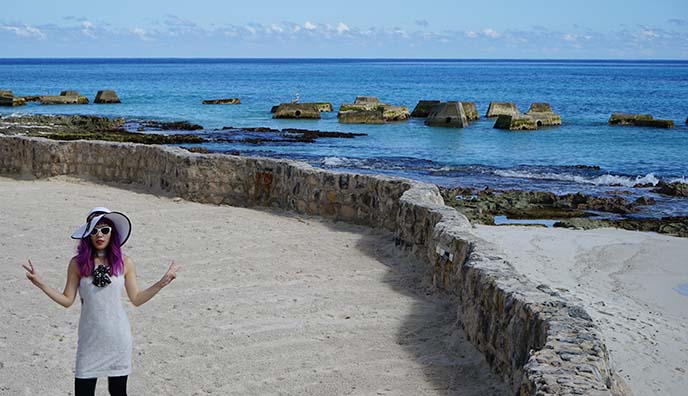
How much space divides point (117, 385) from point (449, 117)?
138 feet

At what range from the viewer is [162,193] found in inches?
519

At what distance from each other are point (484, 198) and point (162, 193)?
385 inches

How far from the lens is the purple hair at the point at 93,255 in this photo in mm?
4535

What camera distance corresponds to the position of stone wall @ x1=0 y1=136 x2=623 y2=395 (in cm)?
483

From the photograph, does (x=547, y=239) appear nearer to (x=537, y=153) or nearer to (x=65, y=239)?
(x=65, y=239)

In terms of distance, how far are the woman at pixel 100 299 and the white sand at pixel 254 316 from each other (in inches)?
51.6

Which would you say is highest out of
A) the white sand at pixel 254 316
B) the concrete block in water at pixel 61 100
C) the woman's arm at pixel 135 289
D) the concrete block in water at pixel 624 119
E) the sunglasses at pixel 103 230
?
the sunglasses at pixel 103 230

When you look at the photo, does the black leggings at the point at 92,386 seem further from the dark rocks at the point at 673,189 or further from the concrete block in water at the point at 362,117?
the concrete block in water at the point at 362,117

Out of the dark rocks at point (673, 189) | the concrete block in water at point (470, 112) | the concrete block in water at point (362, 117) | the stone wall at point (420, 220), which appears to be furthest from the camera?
the concrete block in water at point (470, 112)

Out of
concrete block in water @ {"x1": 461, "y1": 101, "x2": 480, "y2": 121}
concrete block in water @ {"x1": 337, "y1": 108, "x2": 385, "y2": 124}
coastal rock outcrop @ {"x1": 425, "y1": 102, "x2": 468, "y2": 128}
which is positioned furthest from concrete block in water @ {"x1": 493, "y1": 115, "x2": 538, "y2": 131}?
concrete block in water @ {"x1": 337, "y1": 108, "x2": 385, "y2": 124}

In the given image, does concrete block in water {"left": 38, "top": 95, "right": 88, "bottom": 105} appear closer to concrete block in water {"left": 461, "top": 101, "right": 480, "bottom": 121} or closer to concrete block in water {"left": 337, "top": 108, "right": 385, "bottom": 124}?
concrete block in water {"left": 337, "top": 108, "right": 385, "bottom": 124}

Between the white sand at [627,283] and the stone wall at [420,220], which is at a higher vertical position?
the stone wall at [420,220]

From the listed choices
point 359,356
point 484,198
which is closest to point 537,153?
point 484,198

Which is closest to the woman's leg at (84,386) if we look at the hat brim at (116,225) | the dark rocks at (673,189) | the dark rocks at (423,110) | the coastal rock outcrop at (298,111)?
the hat brim at (116,225)
